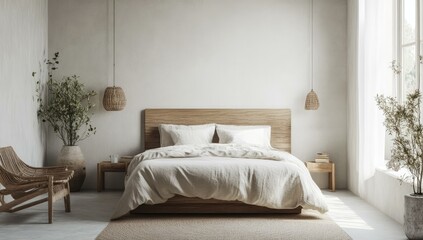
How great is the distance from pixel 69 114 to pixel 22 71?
94 centimetres

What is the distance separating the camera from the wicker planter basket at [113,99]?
7.46 meters

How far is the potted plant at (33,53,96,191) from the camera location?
7.26m

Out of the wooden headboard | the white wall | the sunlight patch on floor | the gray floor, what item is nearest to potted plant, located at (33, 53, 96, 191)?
the white wall

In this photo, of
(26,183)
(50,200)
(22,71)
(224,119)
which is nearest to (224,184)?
(50,200)

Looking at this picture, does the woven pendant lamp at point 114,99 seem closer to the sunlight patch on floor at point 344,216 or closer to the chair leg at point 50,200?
the chair leg at point 50,200

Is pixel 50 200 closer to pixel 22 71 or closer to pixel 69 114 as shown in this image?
pixel 22 71

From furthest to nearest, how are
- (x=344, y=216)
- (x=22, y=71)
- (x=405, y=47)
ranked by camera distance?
(x=22, y=71) < (x=405, y=47) < (x=344, y=216)

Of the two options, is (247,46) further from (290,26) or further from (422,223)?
(422,223)

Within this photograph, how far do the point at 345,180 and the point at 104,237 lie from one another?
13.3ft

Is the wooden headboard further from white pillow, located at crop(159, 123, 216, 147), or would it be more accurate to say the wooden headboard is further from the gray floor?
the gray floor

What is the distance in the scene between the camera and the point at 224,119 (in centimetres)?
764

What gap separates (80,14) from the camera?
769cm

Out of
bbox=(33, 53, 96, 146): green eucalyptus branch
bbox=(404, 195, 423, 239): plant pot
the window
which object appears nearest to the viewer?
bbox=(404, 195, 423, 239): plant pot

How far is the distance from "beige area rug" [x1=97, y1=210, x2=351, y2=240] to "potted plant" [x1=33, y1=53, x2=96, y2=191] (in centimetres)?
198
